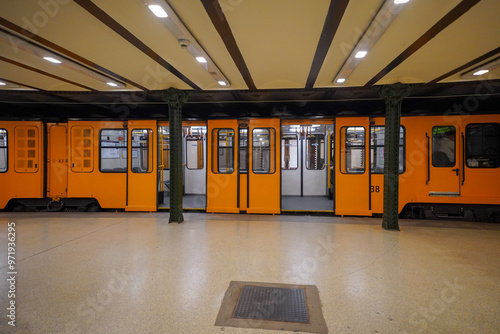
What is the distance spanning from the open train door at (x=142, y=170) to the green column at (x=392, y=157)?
18.2 feet

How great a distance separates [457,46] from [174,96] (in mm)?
5005

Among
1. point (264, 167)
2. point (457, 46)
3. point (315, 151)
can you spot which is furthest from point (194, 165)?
point (457, 46)

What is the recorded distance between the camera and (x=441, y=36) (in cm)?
311

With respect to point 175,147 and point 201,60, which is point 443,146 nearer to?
point 201,60

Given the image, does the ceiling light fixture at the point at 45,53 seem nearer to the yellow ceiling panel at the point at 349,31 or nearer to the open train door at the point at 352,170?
the yellow ceiling panel at the point at 349,31

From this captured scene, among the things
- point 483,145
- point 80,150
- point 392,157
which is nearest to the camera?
point 392,157

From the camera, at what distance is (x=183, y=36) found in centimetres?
308

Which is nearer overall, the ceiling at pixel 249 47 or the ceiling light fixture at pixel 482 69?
the ceiling at pixel 249 47

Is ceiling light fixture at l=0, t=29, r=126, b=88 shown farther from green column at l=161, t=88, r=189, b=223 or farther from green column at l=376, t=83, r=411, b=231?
green column at l=376, t=83, r=411, b=231

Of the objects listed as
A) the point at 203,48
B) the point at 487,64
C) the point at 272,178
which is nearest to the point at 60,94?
the point at 203,48

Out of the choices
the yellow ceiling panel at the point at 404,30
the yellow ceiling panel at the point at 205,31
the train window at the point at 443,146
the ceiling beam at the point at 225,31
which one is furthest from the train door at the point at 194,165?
the train window at the point at 443,146

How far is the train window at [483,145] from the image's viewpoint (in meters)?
5.57

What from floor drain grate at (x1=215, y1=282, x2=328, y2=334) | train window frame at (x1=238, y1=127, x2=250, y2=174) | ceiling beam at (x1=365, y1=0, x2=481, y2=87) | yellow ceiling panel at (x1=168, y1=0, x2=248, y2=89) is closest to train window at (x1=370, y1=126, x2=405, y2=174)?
ceiling beam at (x1=365, y1=0, x2=481, y2=87)

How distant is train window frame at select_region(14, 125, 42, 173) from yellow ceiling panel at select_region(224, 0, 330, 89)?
611 centimetres
